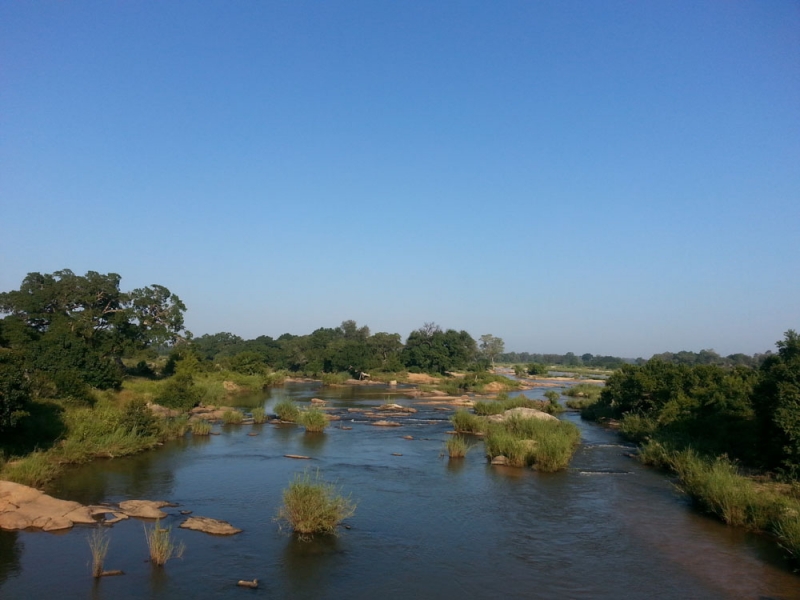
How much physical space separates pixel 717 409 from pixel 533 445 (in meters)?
8.91

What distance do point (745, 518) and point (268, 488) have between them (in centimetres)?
1472

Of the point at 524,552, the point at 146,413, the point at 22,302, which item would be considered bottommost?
the point at 524,552

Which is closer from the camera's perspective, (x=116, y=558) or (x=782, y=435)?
(x=116, y=558)

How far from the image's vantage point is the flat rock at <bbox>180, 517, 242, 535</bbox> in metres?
14.4

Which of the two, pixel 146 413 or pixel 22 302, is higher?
pixel 22 302

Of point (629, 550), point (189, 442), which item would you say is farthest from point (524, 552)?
point (189, 442)

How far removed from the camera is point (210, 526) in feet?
48.0

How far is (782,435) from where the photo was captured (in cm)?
1841

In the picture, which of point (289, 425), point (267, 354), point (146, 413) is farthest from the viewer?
point (267, 354)

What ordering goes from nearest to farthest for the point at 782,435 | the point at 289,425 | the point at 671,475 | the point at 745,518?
the point at 745,518 → the point at 782,435 → the point at 671,475 → the point at 289,425

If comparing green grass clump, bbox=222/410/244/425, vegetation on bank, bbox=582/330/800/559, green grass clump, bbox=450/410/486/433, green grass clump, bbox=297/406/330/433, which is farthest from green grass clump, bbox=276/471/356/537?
green grass clump, bbox=222/410/244/425

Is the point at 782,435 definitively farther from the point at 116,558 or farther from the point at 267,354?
the point at 267,354

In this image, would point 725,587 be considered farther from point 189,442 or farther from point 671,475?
point 189,442

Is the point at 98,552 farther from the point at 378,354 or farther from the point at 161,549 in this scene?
the point at 378,354
